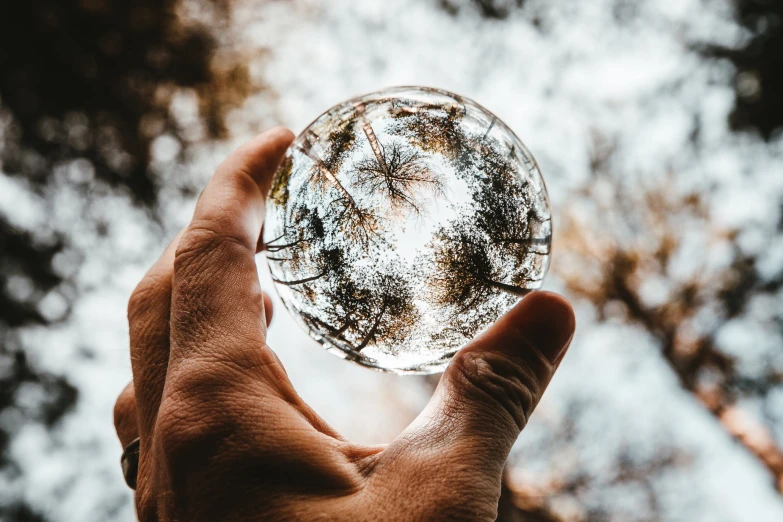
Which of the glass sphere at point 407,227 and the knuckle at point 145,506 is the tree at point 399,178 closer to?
the glass sphere at point 407,227

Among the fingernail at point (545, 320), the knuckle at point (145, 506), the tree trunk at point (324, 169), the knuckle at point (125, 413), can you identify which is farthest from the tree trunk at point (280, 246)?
the knuckle at point (125, 413)

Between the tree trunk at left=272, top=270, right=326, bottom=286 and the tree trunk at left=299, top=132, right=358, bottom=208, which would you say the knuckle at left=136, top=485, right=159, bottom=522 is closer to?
the tree trunk at left=272, top=270, right=326, bottom=286

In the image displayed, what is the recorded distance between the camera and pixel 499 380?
1951 mm

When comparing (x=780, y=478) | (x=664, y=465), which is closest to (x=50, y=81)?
(x=664, y=465)

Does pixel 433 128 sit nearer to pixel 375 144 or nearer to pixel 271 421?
pixel 375 144

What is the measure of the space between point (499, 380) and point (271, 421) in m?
0.93

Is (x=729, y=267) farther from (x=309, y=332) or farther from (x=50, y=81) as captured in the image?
(x=50, y=81)

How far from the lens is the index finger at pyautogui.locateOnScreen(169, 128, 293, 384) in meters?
1.97

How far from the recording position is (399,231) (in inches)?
67.1

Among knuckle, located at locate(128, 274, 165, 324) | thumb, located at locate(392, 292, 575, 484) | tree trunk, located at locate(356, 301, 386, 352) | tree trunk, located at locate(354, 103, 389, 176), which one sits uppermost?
knuckle, located at locate(128, 274, 165, 324)

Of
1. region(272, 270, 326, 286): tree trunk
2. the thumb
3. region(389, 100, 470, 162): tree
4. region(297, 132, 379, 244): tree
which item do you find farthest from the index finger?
region(389, 100, 470, 162): tree

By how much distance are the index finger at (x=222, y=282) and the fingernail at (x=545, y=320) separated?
1.11 metres

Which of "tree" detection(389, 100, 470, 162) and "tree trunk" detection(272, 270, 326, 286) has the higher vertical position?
"tree" detection(389, 100, 470, 162)

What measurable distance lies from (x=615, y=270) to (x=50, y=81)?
8.52 meters
